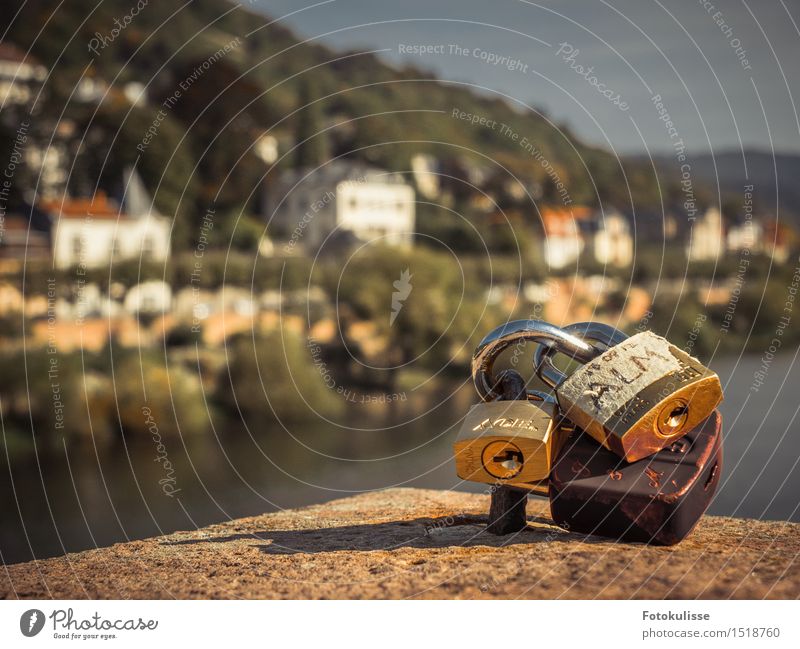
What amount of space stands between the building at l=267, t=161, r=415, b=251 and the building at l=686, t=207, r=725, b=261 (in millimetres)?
12174

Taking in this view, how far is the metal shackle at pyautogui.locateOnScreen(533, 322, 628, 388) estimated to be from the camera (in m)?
3.24

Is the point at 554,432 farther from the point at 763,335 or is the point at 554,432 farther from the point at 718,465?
the point at 763,335

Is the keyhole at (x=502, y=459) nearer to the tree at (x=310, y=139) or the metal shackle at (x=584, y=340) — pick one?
the metal shackle at (x=584, y=340)

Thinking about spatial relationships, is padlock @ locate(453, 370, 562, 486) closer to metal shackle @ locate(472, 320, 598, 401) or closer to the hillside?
metal shackle @ locate(472, 320, 598, 401)

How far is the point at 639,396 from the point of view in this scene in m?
3.00

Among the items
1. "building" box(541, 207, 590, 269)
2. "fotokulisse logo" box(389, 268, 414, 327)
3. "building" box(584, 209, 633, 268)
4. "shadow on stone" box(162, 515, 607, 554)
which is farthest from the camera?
"building" box(584, 209, 633, 268)

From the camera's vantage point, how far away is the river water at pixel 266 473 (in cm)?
1174

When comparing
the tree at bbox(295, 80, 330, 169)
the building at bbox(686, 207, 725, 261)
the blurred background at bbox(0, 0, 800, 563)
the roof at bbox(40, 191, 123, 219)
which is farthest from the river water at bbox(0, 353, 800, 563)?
the tree at bbox(295, 80, 330, 169)

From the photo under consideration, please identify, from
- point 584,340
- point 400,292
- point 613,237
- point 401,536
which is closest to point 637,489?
point 584,340

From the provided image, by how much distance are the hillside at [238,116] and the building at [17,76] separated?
0.64m

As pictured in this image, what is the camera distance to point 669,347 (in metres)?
3.16

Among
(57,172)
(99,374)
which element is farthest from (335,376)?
(57,172)

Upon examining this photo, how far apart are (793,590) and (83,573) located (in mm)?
2509
